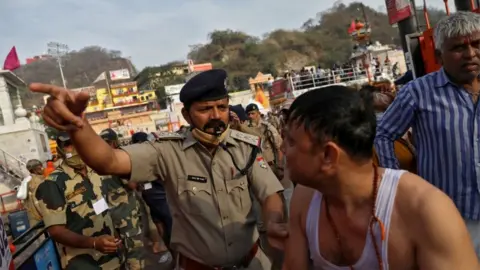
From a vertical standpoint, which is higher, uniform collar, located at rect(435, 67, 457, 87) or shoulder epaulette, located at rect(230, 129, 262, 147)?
uniform collar, located at rect(435, 67, 457, 87)

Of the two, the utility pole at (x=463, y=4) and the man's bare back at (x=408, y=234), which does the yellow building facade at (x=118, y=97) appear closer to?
the utility pole at (x=463, y=4)

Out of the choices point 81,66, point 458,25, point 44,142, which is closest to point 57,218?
point 458,25

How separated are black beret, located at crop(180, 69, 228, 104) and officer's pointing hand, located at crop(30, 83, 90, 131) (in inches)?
32.8

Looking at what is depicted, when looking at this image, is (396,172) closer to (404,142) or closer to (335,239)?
(335,239)

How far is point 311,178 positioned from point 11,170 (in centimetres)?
2434

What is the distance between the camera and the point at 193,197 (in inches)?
98.5

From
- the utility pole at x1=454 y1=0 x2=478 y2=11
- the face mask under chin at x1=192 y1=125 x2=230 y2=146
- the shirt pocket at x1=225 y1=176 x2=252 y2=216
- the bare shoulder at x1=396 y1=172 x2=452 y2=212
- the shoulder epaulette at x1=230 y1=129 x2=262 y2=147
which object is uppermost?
the utility pole at x1=454 y1=0 x2=478 y2=11

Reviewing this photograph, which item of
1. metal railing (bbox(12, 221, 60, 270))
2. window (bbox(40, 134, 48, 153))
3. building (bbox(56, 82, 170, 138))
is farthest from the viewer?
building (bbox(56, 82, 170, 138))

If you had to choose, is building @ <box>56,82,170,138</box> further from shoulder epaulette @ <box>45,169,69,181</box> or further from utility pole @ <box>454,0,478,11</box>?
shoulder epaulette @ <box>45,169,69,181</box>

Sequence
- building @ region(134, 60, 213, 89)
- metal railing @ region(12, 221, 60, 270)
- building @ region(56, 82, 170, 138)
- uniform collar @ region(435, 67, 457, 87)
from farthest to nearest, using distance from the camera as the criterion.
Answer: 1. building @ region(134, 60, 213, 89)
2. building @ region(56, 82, 170, 138)
3. metal railing @ region(12, 221, 60, 270)
4. uniform collar @ region(435, 67, 457, 87)

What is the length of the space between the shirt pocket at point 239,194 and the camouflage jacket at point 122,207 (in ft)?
8.12

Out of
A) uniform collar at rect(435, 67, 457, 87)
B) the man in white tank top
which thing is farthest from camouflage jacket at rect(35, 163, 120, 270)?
uniform collar at rect(435, 67, 457, 87)

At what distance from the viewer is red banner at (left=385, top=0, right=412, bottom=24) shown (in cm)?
630

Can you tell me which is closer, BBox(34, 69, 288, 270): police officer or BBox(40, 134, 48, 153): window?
BBox(34, 69, 288, 270): police officer
